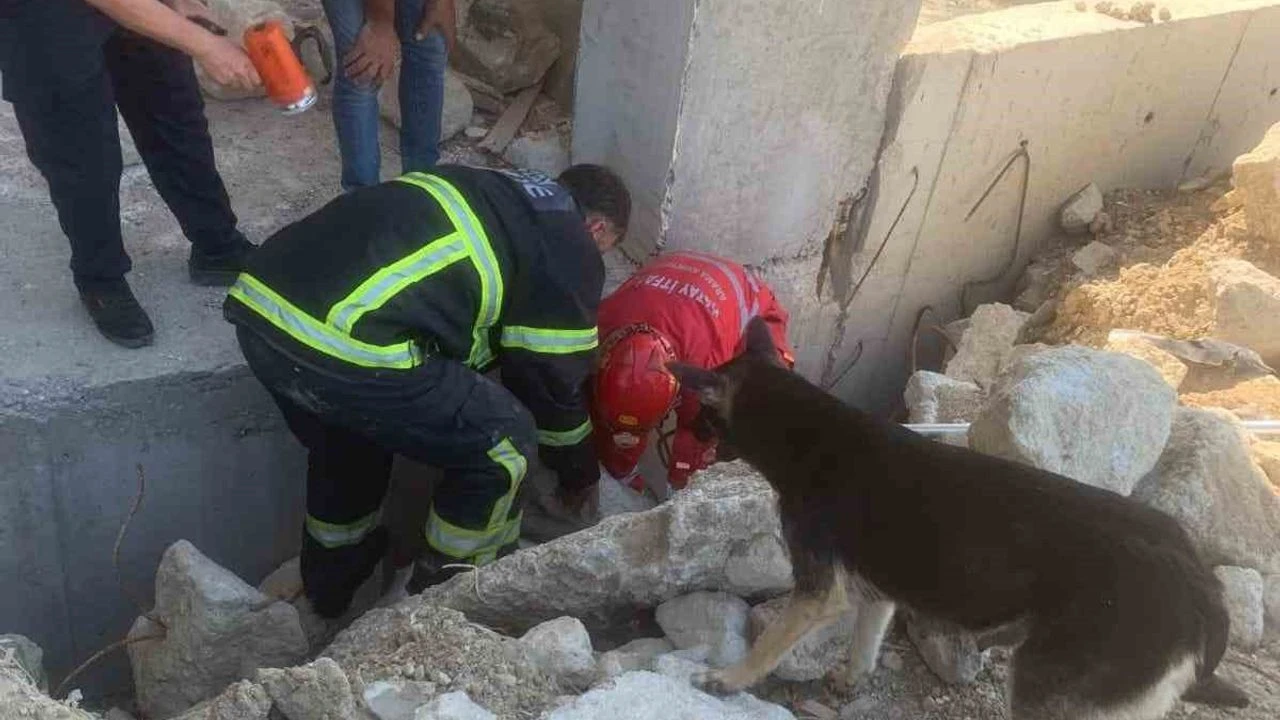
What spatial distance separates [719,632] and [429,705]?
95 centimetres

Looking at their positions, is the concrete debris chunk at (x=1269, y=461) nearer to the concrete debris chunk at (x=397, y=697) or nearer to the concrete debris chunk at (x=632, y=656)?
the concrete debris chunk at (x=632, y=656)

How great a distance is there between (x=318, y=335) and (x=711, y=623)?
1454mm

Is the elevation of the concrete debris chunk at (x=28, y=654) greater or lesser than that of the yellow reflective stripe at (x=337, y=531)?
lesser

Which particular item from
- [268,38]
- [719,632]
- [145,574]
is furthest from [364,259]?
[145,574]

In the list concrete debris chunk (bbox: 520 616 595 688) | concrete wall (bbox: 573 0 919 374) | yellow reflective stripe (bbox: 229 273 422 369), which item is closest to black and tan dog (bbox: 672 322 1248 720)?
concrete debris chunk (bbox: 520 616 595 688)

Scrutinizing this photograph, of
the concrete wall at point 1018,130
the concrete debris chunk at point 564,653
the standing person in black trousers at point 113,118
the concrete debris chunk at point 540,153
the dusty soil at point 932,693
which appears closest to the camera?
the concrete debris chunk at point 564,653

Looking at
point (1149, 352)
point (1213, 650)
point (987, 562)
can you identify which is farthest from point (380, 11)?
point (1213, 650)

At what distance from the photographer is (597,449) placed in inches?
178

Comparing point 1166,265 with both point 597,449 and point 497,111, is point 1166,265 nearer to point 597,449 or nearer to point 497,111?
point 597,449

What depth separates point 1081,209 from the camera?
5871mm

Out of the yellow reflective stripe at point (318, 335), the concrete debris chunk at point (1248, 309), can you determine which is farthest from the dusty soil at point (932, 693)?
the concrete debris chunk at point (1248, 309)

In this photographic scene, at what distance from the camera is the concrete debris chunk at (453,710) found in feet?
8.88

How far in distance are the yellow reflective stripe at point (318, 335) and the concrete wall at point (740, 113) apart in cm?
162

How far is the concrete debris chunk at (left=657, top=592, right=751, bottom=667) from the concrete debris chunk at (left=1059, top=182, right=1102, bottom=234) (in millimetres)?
3407
